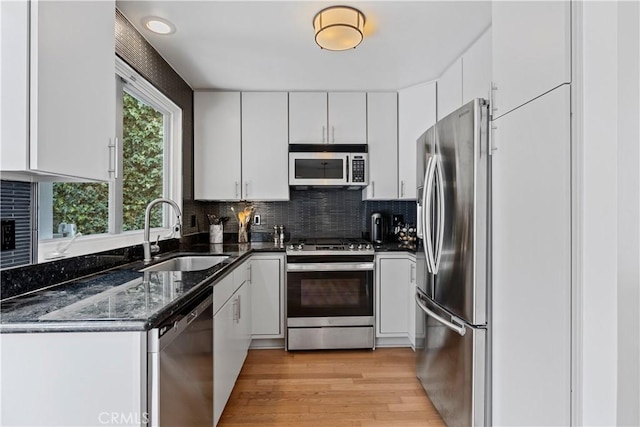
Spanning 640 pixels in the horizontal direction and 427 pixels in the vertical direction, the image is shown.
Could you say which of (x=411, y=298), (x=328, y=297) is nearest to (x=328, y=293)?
(x=328, y=297)

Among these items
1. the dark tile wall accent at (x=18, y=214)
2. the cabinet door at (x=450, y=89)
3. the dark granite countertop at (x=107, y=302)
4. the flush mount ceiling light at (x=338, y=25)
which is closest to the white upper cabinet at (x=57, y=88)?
the dark tile wall accent at (x=18, y=214)

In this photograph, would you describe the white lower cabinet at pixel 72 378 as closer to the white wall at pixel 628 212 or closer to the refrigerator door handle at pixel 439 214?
the white wall at pixel 628 212

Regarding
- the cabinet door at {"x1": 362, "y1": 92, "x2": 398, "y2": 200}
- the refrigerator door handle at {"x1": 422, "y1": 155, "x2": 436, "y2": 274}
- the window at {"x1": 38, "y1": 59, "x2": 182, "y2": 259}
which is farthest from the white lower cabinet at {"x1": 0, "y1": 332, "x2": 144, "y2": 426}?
the cabinet door at {"x1": 362, "y1": 92, "x2": 398, "y2": 200}

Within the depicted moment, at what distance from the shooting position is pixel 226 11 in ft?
6.04

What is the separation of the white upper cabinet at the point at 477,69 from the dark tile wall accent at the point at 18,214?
2287 millimetres

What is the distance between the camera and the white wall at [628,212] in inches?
30.8

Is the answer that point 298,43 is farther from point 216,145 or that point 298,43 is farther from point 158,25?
point 216,145

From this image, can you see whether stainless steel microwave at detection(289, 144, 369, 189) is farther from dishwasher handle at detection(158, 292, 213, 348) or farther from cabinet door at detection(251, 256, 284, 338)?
dishwasher handle at detection(158, 292, 213, 348)

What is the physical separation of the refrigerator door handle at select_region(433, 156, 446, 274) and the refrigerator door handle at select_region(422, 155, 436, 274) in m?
0.02

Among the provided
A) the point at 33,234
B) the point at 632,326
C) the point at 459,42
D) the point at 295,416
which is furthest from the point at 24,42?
the point at 459,42

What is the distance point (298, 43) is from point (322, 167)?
1123 millimetres

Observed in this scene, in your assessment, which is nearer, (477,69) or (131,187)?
(477,69)

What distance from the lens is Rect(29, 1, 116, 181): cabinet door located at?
994 millimetres

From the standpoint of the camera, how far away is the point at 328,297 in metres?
2.78
